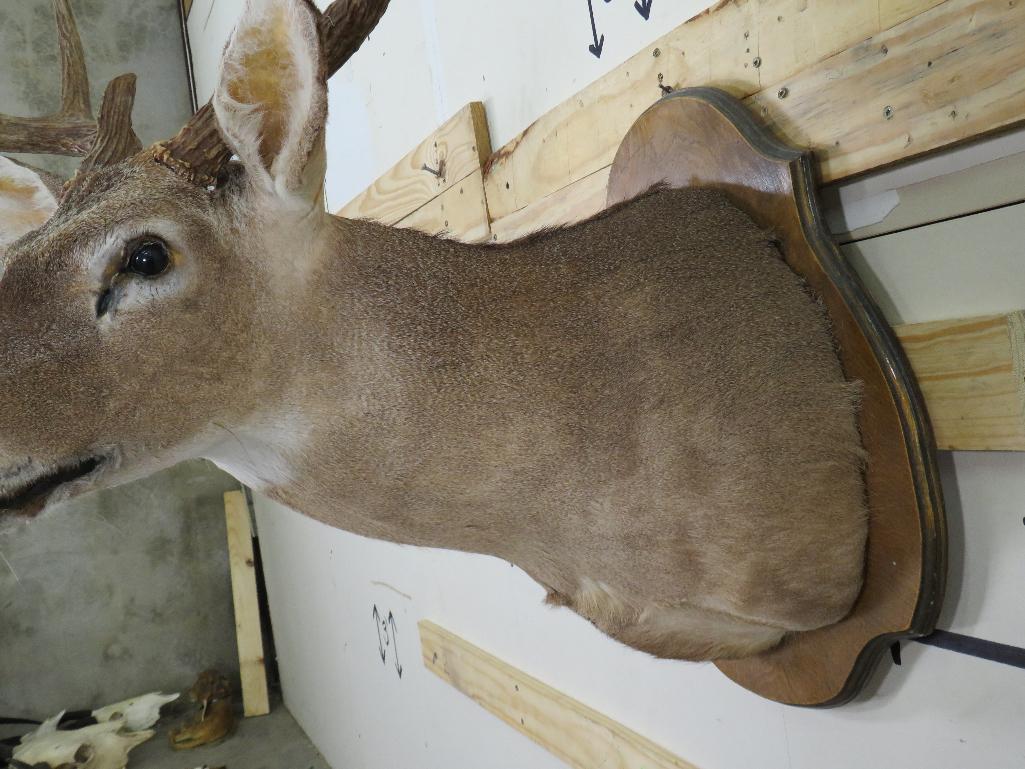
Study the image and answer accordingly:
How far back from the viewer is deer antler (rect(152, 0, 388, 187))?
940mm

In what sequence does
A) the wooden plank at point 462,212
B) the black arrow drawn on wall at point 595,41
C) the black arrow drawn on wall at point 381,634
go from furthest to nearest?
the black arrow drawn on wall at point 381,634 < the wooden plank at point 462,212 < the black arrow drawn on wall at point 595,41

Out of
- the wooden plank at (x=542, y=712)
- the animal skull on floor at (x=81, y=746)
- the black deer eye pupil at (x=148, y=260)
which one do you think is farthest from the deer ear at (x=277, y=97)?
the animal skull on floor at (x=81, y=746)

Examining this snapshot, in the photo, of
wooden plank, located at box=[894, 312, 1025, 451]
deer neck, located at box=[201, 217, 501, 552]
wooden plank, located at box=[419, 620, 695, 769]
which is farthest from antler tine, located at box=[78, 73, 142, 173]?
wooden plank, located at box=[419, 620, 695, 769]

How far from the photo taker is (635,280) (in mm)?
924

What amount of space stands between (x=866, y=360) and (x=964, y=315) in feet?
0.36

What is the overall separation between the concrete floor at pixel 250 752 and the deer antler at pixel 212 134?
3.46 metres

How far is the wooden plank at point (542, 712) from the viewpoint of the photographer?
1.47 metres

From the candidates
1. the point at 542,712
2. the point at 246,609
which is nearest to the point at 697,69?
the point at 542,712

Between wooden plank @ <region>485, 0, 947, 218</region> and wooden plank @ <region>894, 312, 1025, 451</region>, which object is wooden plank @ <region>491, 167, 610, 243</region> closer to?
wooden plank @ <region>485, 0, 947, 218</region>

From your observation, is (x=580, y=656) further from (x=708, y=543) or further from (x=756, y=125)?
(x=756, y=125)

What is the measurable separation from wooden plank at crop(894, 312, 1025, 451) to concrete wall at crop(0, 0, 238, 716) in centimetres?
462

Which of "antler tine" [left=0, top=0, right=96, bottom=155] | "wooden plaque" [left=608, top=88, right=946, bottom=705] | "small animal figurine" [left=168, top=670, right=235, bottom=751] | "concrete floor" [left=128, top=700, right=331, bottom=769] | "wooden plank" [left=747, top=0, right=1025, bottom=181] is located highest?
"antler tine" [left=0, top=0, right=96, bottom=155]

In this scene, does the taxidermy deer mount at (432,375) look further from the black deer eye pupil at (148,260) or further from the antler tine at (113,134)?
the antler tine at (113,134)

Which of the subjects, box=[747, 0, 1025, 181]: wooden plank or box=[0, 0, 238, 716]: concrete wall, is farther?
box=[0, 0, 238, 716]: concrete wall
